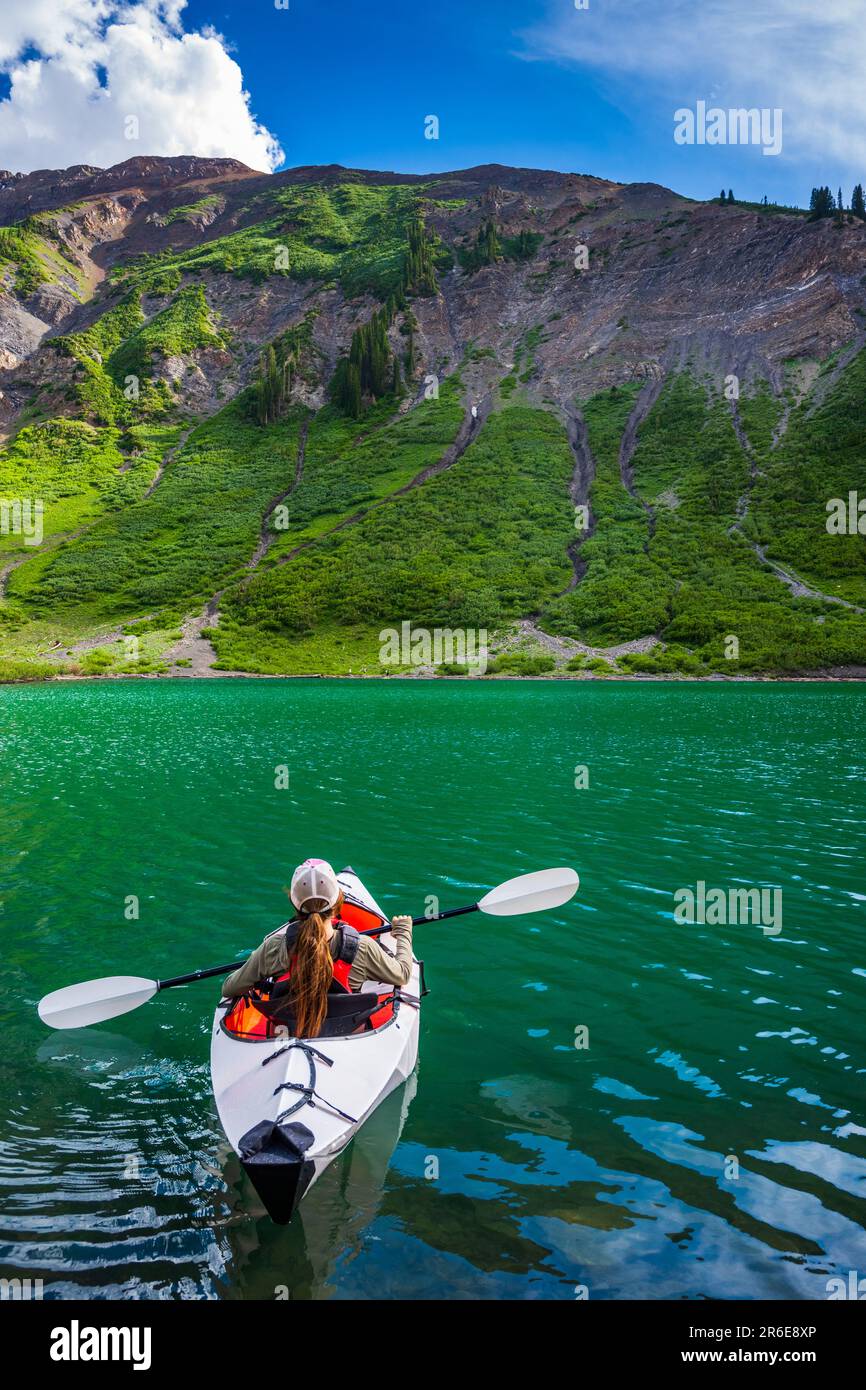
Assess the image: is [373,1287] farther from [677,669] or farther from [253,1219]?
[677,669]

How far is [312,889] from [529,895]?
A: 4479 millimetres

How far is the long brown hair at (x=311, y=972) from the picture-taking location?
23.6ft

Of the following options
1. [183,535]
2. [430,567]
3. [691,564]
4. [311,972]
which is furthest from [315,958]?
[183,535]

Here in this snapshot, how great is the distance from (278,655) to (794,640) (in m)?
55.4

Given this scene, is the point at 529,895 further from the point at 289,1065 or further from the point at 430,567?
the point at 430,567

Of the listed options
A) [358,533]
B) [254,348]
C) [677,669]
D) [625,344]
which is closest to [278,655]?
[358,533]

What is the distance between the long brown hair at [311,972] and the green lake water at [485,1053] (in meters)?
1.26

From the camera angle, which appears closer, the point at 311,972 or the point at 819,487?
the point at 311,972

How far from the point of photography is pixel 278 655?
84.8m

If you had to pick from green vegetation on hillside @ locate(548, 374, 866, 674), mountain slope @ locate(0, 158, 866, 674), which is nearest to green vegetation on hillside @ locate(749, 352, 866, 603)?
mountain slope @ locate(0, 158, 866, 674)

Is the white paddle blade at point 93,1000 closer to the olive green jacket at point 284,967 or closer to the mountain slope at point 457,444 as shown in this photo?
the olive green jacket at point 284,967

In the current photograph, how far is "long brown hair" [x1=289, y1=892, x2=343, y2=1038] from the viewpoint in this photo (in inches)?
284

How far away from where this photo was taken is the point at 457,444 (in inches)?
5148
